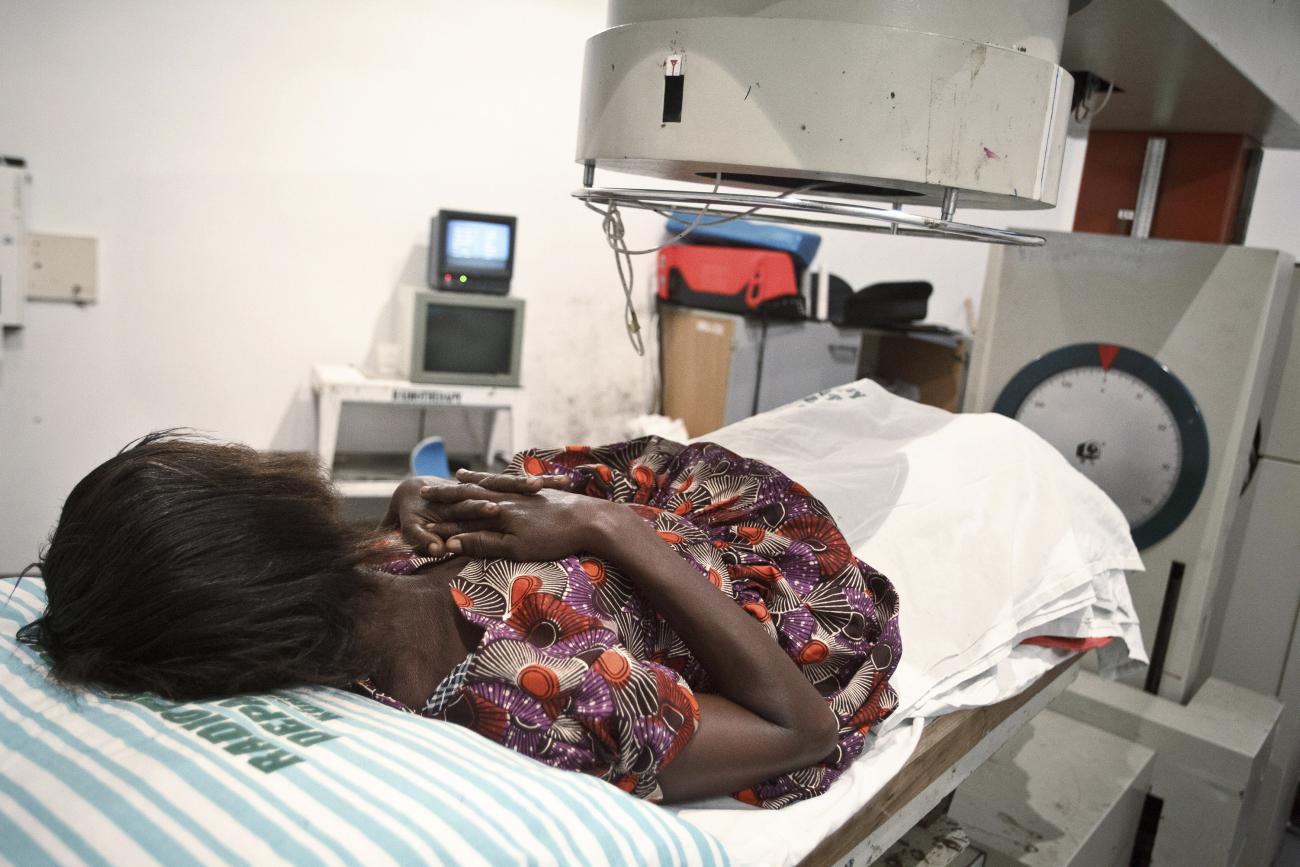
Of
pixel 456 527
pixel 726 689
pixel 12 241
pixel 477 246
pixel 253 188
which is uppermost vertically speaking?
pixel 253 188

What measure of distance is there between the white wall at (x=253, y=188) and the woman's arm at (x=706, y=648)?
7.73 ft

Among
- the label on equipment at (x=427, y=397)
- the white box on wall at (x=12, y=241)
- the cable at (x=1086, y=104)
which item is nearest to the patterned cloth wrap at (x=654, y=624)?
the cable at (x=1086, y=104)

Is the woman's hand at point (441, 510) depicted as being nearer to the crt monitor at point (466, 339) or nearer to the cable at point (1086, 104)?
the cable at point (1086, 104)

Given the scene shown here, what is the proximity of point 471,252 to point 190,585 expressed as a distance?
236cm

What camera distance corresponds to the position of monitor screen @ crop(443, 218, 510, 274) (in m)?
3.06

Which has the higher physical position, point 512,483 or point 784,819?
point 512,483

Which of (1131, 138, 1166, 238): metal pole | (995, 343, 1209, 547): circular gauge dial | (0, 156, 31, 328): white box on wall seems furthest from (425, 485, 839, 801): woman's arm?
(0, 156, 31, 328): white box on wall

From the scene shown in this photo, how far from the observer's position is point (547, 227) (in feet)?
11.8

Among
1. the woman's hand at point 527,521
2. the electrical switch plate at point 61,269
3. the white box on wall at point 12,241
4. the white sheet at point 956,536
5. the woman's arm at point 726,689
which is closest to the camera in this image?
the woman's arm at point 726,689

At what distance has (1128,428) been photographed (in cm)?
194

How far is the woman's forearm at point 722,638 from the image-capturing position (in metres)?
1.02

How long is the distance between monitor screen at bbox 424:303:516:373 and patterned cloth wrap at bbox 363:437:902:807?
1664 millimetres

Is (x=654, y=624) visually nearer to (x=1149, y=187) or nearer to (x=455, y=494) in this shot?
(x=455, y=494)

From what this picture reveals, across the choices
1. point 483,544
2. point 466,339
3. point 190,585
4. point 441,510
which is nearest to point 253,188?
point 466,339
